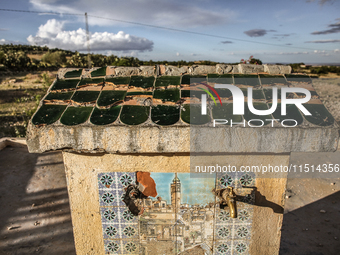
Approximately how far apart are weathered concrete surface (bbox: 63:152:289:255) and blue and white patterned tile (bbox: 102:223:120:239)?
0.19 ft

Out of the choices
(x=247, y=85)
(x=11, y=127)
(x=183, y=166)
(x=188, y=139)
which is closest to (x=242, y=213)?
(x=183, y=166)

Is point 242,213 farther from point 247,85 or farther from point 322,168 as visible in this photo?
point 322,168

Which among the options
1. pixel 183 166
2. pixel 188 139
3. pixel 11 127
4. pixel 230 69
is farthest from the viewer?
pixel 11 127

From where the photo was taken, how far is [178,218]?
2.15m

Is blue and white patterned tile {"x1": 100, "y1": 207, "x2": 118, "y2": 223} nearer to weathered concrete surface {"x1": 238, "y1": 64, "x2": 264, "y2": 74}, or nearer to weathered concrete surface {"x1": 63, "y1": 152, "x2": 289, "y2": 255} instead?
weathered concrete surface {"x1": 63, "y1": 152, "x2": 289, "y2": 255}

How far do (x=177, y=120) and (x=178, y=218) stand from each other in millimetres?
979

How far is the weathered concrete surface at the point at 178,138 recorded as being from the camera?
174 cm

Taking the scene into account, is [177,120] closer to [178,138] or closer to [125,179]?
[178,138]

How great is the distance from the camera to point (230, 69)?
7.61 feet

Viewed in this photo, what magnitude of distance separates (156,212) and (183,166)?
0.52m

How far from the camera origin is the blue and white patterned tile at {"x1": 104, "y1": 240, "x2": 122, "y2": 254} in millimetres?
2271

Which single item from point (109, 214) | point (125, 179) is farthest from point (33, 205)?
point (125, 179)

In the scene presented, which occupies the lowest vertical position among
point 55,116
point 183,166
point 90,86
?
point 183,166

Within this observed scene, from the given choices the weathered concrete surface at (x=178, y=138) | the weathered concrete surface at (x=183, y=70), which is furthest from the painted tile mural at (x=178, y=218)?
the weathered concrete surface at (x=183, y=70)
